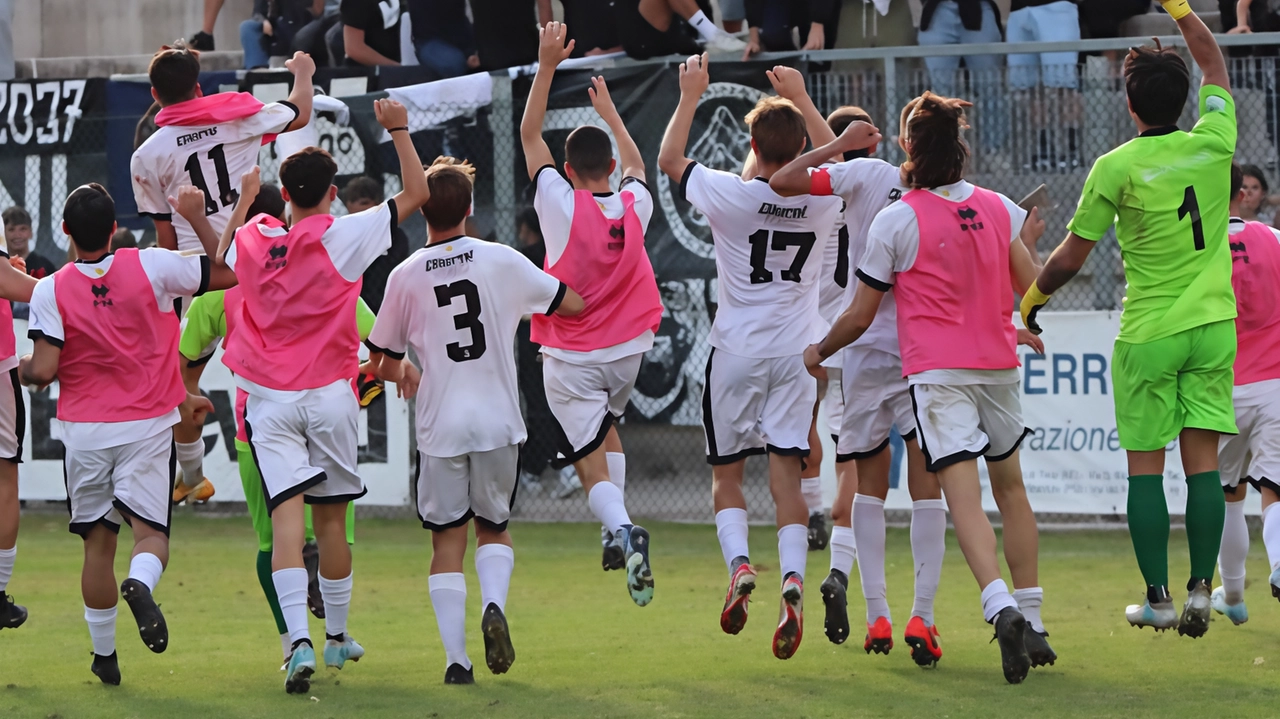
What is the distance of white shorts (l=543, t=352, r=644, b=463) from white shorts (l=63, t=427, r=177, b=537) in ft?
5.90

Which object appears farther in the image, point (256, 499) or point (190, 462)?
point (190, 462)

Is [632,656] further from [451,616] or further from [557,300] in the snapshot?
[557,300]

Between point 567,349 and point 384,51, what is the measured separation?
6.98 metres

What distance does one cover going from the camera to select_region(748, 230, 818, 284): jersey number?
696 cm

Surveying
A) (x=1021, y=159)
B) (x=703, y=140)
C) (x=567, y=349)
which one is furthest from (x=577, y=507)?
(x=567, y=349)

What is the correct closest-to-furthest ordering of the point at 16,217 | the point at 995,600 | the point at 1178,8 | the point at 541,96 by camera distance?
the point at 995,600, the point at 1178,8, the point at 541,96, the point at 16,217

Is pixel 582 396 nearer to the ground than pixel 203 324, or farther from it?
nearer to the ground

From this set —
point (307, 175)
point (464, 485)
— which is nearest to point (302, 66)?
point (307, 175)

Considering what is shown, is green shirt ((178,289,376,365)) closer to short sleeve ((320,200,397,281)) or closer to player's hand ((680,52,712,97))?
short sleeve ((320,200,397,281))

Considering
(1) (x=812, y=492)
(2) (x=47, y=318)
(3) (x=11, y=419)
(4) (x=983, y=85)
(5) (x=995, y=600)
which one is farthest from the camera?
(4) (x=983, y=85)

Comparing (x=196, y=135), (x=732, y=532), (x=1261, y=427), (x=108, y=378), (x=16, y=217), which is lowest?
(x=732, y=532)

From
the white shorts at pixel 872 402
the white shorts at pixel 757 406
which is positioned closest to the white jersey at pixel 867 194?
the white shorts at pixel 872 402

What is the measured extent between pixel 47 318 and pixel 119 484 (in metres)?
0.76

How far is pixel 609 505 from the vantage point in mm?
7305
